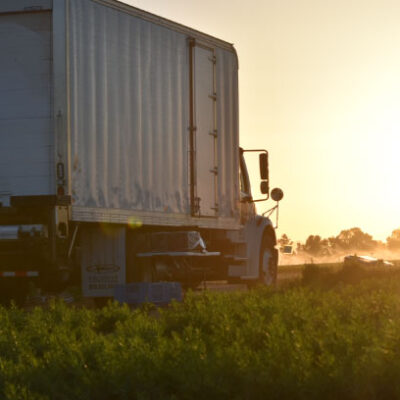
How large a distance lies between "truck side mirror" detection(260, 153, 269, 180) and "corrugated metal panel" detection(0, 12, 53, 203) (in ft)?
21.9

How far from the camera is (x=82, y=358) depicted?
6.68 meters

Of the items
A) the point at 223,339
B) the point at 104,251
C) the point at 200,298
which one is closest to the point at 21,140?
the point at 104,251

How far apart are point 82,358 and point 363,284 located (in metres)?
9.65

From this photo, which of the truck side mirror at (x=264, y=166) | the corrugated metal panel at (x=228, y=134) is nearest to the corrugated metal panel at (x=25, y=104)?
the corrugated metal panel at (x=228, y=134)

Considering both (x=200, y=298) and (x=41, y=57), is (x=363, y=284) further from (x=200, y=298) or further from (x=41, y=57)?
(x=41, y=57)

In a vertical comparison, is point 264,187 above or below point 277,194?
above

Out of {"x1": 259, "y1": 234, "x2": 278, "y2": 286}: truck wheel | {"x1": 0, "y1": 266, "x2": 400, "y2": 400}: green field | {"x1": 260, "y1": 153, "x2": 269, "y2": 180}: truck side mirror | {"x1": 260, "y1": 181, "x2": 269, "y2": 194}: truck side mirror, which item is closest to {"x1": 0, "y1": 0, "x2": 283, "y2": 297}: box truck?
{"x1": 260, "y1": 153, "x2": 269, "y2": 180}: truck side mirror

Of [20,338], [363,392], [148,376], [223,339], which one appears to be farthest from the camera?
[20,338]

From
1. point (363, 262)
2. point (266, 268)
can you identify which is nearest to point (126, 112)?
point (266, 268)

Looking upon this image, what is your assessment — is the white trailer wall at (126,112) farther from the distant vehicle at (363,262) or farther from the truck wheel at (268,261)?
the distant vehicle at (363,262)

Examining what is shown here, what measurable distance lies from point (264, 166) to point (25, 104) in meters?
6.88

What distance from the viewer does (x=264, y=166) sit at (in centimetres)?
1838

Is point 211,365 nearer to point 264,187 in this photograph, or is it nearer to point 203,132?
point 203,132

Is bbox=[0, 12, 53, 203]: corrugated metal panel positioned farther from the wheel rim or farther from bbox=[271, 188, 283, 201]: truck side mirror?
the wheel rim
